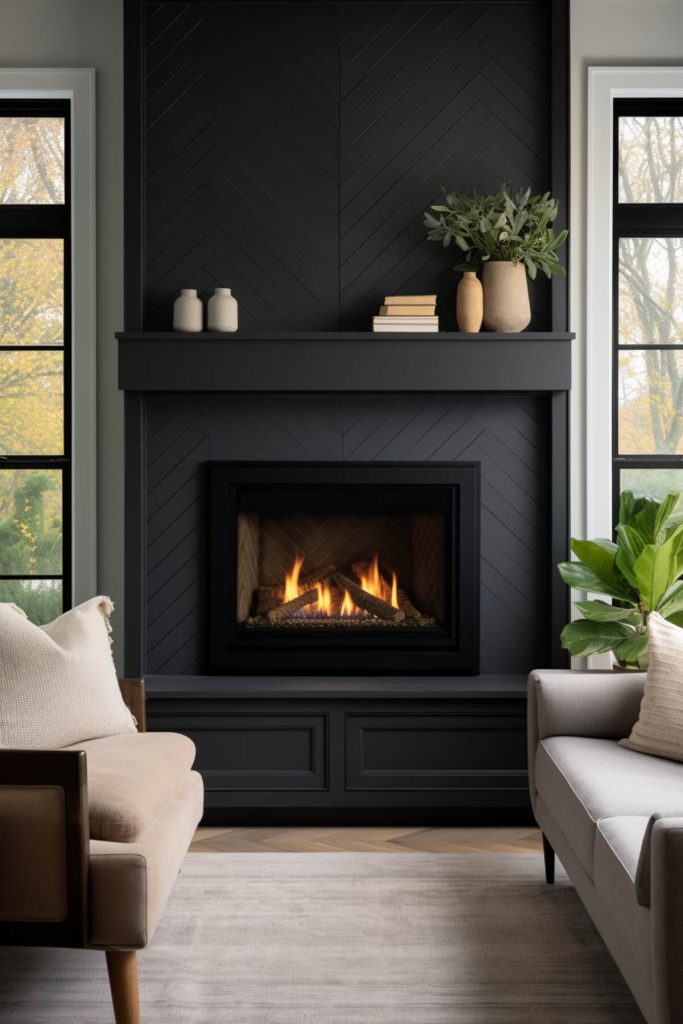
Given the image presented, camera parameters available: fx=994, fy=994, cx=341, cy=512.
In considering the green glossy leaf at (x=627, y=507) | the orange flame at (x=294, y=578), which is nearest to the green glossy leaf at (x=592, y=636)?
the green glossy leaf at (x=627, y=507)

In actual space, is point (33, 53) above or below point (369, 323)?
above

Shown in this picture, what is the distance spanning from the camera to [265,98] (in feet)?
12.5

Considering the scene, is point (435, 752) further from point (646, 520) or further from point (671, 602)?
point (646, 520)

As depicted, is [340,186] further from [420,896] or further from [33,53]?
[420,896]

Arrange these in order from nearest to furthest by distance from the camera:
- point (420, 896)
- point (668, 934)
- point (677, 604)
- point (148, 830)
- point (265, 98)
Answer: point (668, 934) → point (148, 830) → point (420, 896) → point (677, 604) → point (265, 98)

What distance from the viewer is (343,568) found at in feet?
13.3

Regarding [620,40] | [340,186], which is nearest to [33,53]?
[340,186]

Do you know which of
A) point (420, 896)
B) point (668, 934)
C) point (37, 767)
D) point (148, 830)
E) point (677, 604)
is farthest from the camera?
point (677, 604)

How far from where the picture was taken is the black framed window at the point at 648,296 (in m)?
4.08

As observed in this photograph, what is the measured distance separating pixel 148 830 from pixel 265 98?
2.78 metres

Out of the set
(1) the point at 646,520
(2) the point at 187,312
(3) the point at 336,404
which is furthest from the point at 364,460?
(1) the point at 646,520

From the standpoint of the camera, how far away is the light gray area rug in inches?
89.7

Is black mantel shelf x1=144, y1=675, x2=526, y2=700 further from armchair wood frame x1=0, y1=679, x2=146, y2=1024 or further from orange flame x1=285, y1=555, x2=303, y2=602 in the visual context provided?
armchair wood frame x1=0, y1=679, x2=146, y2=1024

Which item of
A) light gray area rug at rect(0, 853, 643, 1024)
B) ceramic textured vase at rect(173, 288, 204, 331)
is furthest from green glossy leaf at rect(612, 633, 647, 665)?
ceramic textured vase at rect(173, 288, 204, 331)
